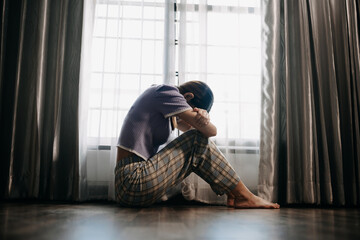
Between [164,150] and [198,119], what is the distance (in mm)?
245

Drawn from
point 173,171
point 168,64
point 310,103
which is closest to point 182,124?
point 173,171

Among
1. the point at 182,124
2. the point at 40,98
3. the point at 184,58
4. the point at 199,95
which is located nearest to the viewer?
the point at 199,95

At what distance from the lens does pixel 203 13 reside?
221 cm

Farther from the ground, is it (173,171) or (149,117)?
(149,117)

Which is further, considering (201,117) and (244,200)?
(244,200)

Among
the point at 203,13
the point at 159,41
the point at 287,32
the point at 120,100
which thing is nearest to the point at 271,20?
the point at 287,32

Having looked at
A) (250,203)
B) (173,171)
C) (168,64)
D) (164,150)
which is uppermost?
(168,64)

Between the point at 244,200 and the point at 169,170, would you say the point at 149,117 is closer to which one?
the point at 169,170

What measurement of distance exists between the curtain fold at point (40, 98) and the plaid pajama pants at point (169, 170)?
63 centimetres

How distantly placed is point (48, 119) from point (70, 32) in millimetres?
653

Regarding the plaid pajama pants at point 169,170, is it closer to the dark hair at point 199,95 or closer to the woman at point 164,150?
the woman at point 164,150

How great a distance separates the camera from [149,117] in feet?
5.09

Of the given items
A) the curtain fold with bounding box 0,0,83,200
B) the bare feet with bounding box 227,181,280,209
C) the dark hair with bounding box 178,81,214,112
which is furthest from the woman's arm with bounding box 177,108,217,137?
the curtain fold with bounding box 0,0,83,200

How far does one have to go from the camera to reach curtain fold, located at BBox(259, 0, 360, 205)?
2031 millimetres
